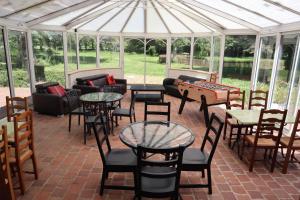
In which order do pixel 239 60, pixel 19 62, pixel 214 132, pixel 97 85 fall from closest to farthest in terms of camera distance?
pixel 214 132, pixel 19 62, pixel 239 60, pixel 97 85

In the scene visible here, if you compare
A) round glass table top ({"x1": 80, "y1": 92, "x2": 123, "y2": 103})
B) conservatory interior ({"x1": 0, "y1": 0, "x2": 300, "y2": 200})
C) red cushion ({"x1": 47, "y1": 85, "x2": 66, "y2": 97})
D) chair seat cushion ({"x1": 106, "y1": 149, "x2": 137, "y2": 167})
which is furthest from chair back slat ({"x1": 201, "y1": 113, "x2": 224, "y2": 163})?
red cushion ({"x1": 47, "y1": 85, "x2": 66, "y2": 97})

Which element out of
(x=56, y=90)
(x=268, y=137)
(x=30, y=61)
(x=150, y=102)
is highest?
(x=30, y=61)

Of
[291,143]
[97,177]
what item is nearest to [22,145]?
[97,177]

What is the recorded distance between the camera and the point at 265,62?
6816 mm

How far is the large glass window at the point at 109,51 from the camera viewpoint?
10.3m

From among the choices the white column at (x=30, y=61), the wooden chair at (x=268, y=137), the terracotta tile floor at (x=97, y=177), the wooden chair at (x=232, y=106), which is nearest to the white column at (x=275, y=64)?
the wooden chair at (x=232, y=106)

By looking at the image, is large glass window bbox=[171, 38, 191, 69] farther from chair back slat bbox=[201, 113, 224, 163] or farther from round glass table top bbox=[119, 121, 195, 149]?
round glass table top bbox=[119, 121, 195, 149]

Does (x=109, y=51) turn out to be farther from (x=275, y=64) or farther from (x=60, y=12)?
(x=275, y=64)

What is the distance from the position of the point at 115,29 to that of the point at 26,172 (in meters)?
7.84

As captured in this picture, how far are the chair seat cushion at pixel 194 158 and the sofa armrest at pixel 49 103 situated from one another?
14.1 feet

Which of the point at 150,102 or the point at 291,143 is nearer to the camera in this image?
the point at 291,143

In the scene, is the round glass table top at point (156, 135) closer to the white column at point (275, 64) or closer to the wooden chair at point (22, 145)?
the wooden chair at point (22, 145)

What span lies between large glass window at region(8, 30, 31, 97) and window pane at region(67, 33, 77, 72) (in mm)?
1774

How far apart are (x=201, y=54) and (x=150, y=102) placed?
6325 millimetres
